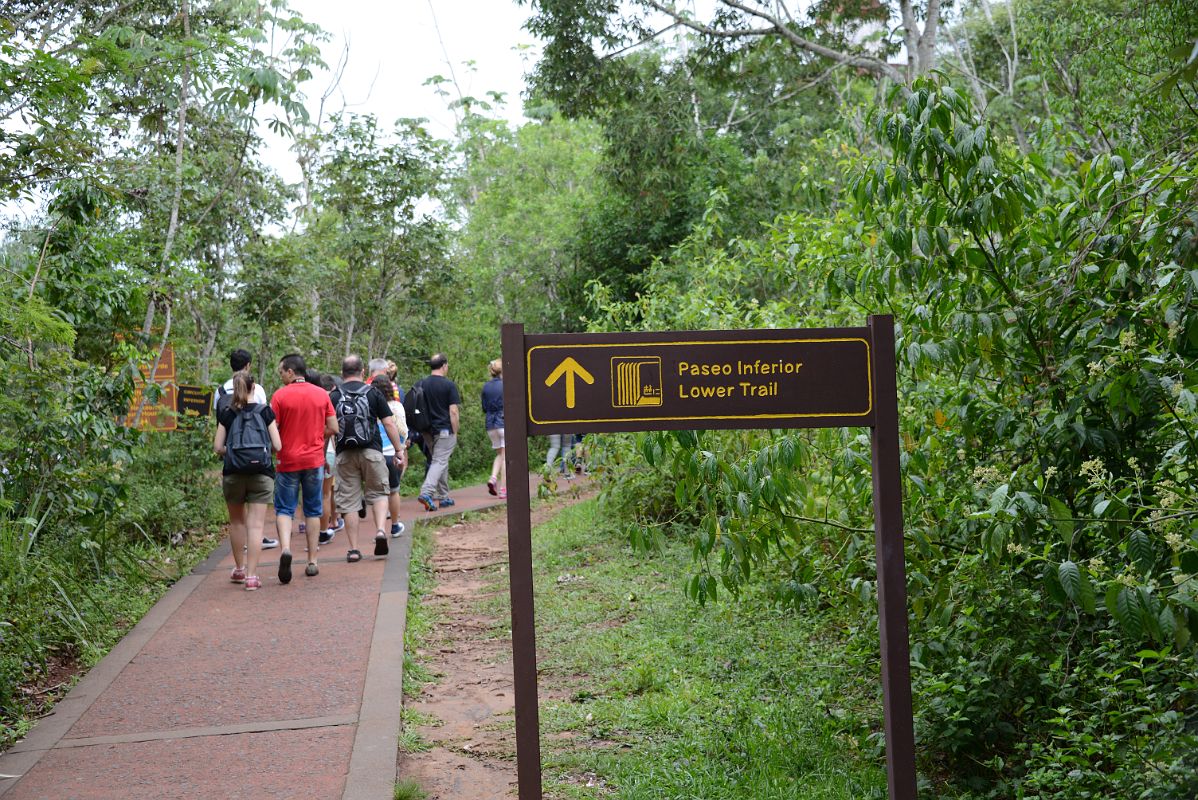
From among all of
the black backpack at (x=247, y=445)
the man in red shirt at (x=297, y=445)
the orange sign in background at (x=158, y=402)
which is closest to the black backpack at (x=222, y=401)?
the black backpack at (x=247, y=445)

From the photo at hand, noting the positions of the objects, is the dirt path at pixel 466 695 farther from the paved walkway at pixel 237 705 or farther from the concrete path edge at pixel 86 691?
the concrete path edge at pixel 86 691

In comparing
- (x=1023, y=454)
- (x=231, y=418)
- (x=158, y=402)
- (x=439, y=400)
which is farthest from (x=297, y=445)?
(x=1023, y=454)

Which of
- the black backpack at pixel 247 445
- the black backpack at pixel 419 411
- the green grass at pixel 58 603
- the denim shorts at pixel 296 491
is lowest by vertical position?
the green grass at pixel 58 603

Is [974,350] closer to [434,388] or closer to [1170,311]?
[1170,311]

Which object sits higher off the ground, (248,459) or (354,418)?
(354,418)

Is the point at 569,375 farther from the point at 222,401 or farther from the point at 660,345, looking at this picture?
the point at 222,401

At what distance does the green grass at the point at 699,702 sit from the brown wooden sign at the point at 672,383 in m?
1.69

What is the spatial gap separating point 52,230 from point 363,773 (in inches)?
213

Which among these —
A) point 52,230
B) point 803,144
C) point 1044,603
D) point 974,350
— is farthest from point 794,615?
point 803,144

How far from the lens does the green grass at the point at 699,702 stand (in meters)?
4.81

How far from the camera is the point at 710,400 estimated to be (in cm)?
397

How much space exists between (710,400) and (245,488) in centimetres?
577

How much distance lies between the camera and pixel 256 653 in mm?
7238

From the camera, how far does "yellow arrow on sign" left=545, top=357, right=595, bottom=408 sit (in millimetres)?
3938
